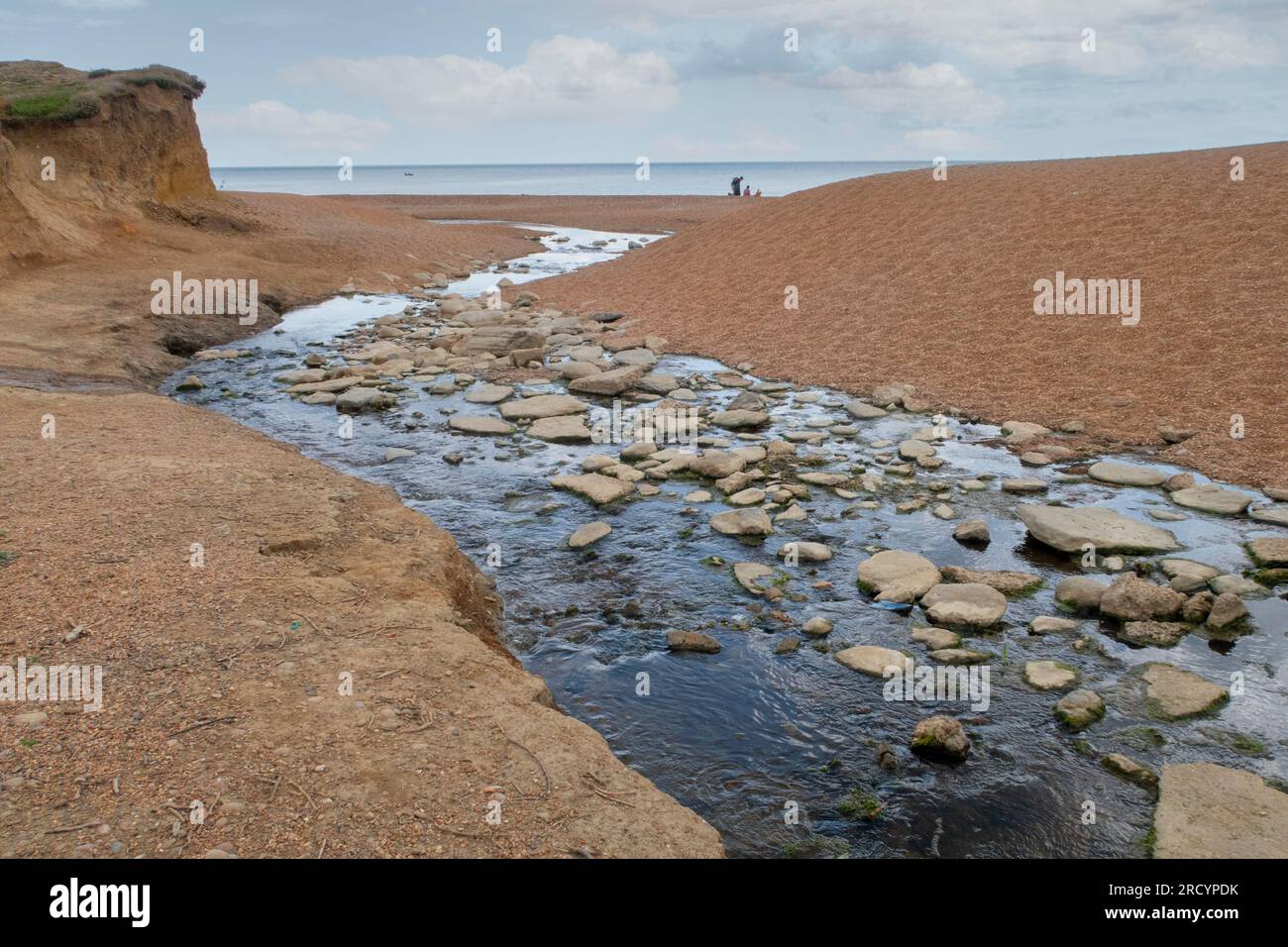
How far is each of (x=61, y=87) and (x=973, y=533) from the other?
2748 cm

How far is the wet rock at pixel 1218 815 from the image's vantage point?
4.84 meters

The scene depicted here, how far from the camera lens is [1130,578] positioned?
7680 millimetres

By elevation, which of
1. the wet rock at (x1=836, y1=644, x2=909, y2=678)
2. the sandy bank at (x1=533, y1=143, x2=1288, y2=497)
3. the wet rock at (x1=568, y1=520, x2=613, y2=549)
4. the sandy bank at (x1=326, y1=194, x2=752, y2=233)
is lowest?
the wet rock at (x1=836, y1=644, x2=909, y2=678)

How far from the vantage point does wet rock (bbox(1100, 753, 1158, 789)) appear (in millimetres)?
5480

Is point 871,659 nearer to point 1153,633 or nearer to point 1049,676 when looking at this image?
point 1049,676

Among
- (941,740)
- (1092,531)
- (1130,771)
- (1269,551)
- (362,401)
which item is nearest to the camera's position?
(1130,771)

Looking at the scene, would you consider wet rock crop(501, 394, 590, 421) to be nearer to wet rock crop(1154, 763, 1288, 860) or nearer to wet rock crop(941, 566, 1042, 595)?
wet rock crop(941, 566, 1042, 595)

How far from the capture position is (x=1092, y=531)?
28.9 feet

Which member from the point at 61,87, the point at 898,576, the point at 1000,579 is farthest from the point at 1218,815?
the point at 61,87

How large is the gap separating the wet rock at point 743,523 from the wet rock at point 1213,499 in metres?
4.60

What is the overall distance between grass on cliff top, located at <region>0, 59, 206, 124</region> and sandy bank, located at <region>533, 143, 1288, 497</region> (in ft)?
45.0

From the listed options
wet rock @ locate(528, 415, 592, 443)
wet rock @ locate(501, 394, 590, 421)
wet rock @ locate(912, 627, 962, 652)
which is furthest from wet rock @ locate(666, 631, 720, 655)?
wet rock @ locate(501, 394, 590, 421)
